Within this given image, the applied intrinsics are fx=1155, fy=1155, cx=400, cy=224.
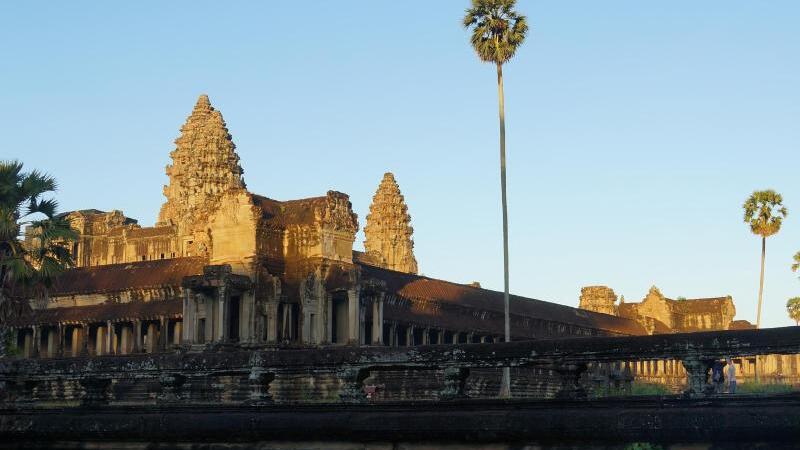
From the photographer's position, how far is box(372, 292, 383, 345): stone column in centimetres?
5759

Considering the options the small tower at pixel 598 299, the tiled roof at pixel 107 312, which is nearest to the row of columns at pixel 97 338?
the tiled roof at pixel 107 312

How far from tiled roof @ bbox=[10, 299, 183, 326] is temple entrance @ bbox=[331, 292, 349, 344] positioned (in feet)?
25.1

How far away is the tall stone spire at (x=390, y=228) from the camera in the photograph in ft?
357

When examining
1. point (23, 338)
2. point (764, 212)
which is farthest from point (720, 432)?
point (764, 212)

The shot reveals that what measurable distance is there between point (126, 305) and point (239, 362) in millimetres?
48082

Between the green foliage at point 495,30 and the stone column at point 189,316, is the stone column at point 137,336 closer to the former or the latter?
the stone column at point 189,316

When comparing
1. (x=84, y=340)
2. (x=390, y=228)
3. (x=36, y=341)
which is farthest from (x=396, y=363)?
(x=390, y=228)

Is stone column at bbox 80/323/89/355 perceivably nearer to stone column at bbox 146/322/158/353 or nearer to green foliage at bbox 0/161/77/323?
stone column at bbox 146/322/158/353

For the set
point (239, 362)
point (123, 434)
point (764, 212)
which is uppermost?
point (764, 212)

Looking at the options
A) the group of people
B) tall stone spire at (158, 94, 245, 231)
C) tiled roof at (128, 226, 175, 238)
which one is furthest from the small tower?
the group of people

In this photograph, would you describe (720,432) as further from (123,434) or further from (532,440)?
(123,434)

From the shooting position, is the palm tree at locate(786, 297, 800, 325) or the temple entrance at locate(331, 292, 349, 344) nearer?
the temple entrance at locate(331, 292, 349, 344)

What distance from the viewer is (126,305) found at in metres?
61.8

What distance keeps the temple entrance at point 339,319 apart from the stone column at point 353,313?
1.40ft
